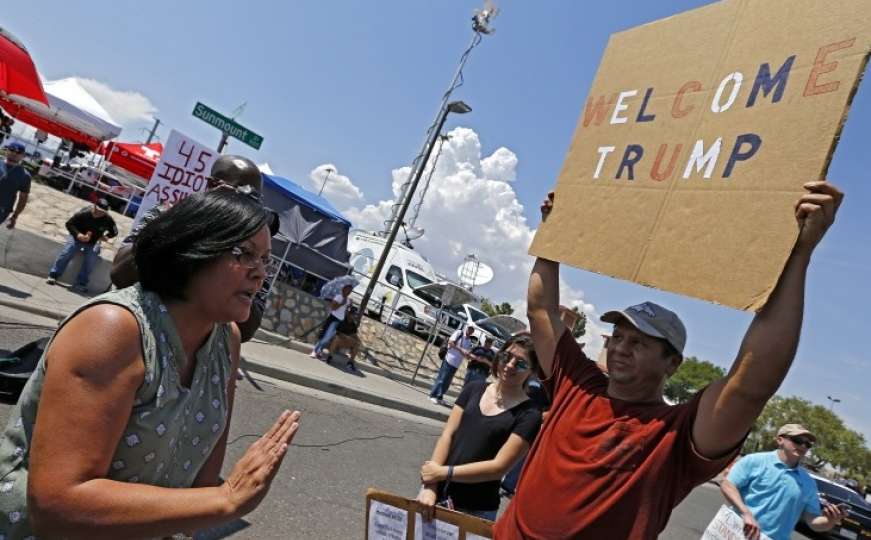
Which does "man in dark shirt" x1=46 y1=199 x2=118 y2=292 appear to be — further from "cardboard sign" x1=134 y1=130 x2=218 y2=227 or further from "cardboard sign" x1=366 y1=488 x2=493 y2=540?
"cardboard sign" x1=366 y1=488 x2=493 y2=540

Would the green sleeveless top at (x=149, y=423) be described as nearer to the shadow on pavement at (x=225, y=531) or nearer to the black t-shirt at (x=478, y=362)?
the shadow on pavement at (x=225, y=531)

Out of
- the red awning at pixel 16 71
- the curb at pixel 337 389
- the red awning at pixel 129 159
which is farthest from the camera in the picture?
the red awning at pixel 129 159

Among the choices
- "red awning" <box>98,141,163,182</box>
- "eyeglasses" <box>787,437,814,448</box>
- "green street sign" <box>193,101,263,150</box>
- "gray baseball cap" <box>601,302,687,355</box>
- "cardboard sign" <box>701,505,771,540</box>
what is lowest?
"cardboard sign" <box>701,505,771,540</box>

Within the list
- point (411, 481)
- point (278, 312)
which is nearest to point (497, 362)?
point (411, 481)

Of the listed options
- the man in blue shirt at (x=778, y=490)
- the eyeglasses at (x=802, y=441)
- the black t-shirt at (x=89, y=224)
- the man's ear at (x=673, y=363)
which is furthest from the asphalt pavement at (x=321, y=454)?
the eyeglasses at (x=802, y=441)

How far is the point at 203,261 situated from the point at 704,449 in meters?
1.56

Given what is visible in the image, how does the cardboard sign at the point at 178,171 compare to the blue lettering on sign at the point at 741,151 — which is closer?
the blue lettering on sign at the point at 741,151

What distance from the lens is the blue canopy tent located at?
11789mm

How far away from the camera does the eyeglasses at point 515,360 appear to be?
9.87 feet

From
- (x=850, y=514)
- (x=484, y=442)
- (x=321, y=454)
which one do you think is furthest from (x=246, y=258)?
(x=850, y=514)

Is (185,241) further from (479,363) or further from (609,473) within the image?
(479,363)

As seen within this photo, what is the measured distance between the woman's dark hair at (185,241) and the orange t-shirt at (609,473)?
1303mm

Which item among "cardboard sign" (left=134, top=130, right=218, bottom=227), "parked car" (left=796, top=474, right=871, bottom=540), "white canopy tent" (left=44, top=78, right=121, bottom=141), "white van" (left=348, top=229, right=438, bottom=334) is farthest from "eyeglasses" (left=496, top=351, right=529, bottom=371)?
"white canopy tent" (left=44, top=78, right=121, bottom=141)

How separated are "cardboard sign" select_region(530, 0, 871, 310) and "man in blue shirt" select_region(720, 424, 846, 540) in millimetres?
2523
